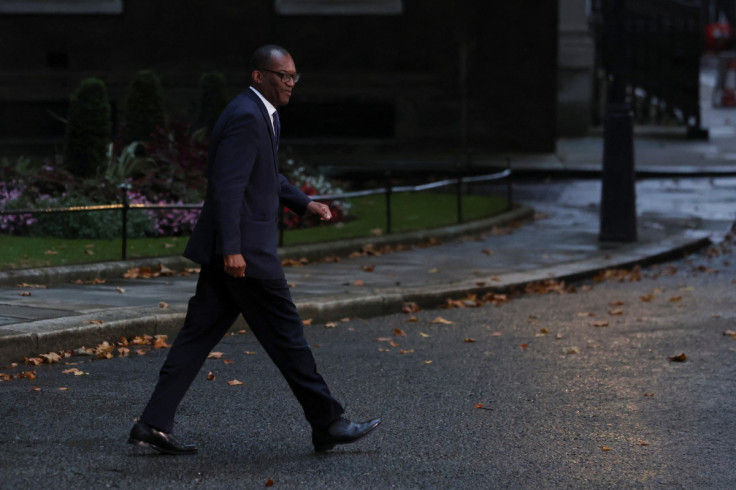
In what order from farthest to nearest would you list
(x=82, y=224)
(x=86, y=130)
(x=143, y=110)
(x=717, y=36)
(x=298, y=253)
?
(x=717, y=36) → (x=143, y=110) → (x=86, y=130) → (x=82, y=224) → (x=298, y=253)

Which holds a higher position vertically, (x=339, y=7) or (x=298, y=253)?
(x=339, y=7)

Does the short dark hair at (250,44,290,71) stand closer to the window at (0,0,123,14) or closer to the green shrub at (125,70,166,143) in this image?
the green shrub at (125,70,166,143)

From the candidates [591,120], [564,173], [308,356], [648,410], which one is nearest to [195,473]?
[308,356]

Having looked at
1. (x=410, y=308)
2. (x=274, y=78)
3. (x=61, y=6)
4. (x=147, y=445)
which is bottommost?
(x=410, y=308)

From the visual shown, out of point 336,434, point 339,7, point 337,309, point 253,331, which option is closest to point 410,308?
point 337,309

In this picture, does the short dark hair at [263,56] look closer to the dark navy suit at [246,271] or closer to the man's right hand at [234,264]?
the dark navy suit at [246,271]

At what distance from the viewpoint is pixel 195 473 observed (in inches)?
224

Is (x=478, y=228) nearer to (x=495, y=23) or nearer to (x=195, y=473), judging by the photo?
(x=195, y=473)

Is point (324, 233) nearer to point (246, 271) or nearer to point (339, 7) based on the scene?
point (246, 271)

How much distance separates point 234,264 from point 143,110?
10007 millimetres

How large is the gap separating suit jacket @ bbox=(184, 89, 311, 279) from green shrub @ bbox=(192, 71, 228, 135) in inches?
422

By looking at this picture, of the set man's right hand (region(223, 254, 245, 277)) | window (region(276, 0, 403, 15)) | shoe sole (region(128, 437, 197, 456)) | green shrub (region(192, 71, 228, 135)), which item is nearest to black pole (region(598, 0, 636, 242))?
green shrub (region(192, 71, 228, 135))

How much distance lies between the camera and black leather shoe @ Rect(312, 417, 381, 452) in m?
5.95

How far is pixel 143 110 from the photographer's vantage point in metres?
15.3
